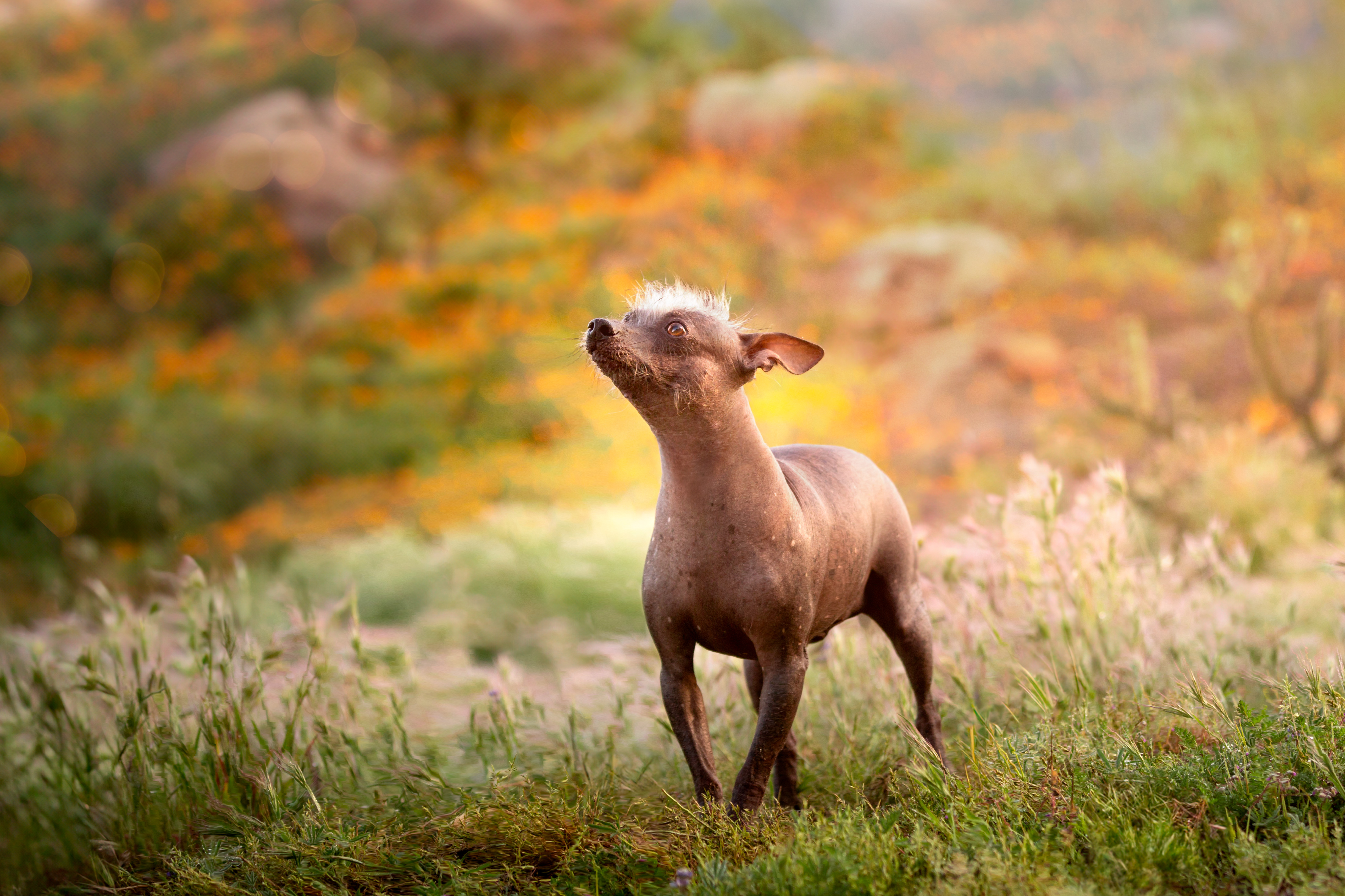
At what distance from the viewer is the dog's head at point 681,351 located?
217 cm

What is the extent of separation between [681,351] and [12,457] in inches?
367

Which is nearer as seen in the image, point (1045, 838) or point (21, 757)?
point (1045, 838)

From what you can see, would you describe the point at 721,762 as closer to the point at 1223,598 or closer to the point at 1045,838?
the point at 1045,838

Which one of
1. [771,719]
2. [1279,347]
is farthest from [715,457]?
[1279,347]

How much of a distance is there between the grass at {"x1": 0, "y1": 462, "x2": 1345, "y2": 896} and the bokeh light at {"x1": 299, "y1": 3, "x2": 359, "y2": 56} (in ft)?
43.6

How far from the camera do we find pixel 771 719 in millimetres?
2260

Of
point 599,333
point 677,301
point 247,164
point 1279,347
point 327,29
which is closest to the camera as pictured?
point 599,333

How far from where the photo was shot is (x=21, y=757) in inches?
152

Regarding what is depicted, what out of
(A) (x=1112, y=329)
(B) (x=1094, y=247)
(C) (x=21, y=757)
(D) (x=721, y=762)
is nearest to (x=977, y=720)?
(D) (x=721, y=762)

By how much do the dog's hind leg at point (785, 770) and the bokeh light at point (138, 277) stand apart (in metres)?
12.6

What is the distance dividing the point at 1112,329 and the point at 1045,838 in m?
7.94

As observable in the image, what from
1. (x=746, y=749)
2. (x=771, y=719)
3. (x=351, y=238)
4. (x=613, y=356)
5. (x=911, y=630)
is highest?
(x=351, y=238)

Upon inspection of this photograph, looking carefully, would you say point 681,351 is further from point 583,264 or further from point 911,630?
point 583,264

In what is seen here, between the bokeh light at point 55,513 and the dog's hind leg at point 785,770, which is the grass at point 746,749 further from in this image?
the bokeh light at point 55,513
